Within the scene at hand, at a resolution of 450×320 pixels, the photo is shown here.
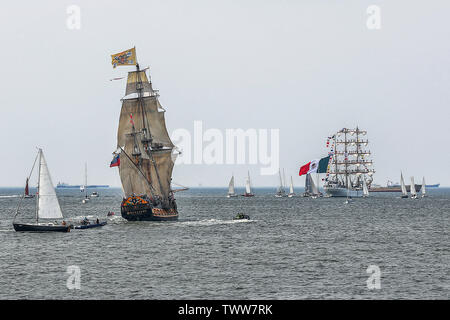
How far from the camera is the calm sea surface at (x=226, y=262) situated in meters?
40.6

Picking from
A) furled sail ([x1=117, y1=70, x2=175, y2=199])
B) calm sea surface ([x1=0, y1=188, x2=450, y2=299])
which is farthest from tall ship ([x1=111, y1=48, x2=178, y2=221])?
calm sea surface ([x1=0, y1=188, x2=450, y2=299])

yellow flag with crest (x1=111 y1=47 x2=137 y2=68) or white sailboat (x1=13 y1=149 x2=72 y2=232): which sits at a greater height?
yellow flag with crest (x1=111 y1=47 x2=137 y2=68)

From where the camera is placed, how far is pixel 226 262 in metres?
53.4

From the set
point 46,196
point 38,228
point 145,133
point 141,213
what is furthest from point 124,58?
point 38,228

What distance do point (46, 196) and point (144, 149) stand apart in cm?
3284

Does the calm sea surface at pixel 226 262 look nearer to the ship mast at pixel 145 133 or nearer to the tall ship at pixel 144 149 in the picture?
the tall ship at pixel 144 149

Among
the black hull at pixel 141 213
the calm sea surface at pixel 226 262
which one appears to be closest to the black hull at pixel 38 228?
the calm sea surface at pixel 226 262

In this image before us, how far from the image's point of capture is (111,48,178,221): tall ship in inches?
4112

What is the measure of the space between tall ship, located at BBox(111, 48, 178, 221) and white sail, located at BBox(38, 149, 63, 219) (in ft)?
72.1

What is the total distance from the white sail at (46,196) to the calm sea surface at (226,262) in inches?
115

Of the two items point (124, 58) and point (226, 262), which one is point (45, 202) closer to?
point (226, 262)

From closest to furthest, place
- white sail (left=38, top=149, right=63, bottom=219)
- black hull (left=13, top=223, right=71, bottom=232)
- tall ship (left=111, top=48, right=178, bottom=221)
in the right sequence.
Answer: white sail (left=38, top=149, right=63, bottom=219), black hull (left=13, top=223, right=71, bottom=232), tall ship (left=111, top=48, right=178, bottom=221)

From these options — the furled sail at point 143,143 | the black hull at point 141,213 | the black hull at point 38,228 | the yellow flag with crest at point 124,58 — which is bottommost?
the black hull at point 38,228

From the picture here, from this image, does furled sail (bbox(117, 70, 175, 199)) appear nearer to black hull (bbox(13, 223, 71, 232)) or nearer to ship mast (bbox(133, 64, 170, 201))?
ship mast (bbox(133, 64, 170, 201))
